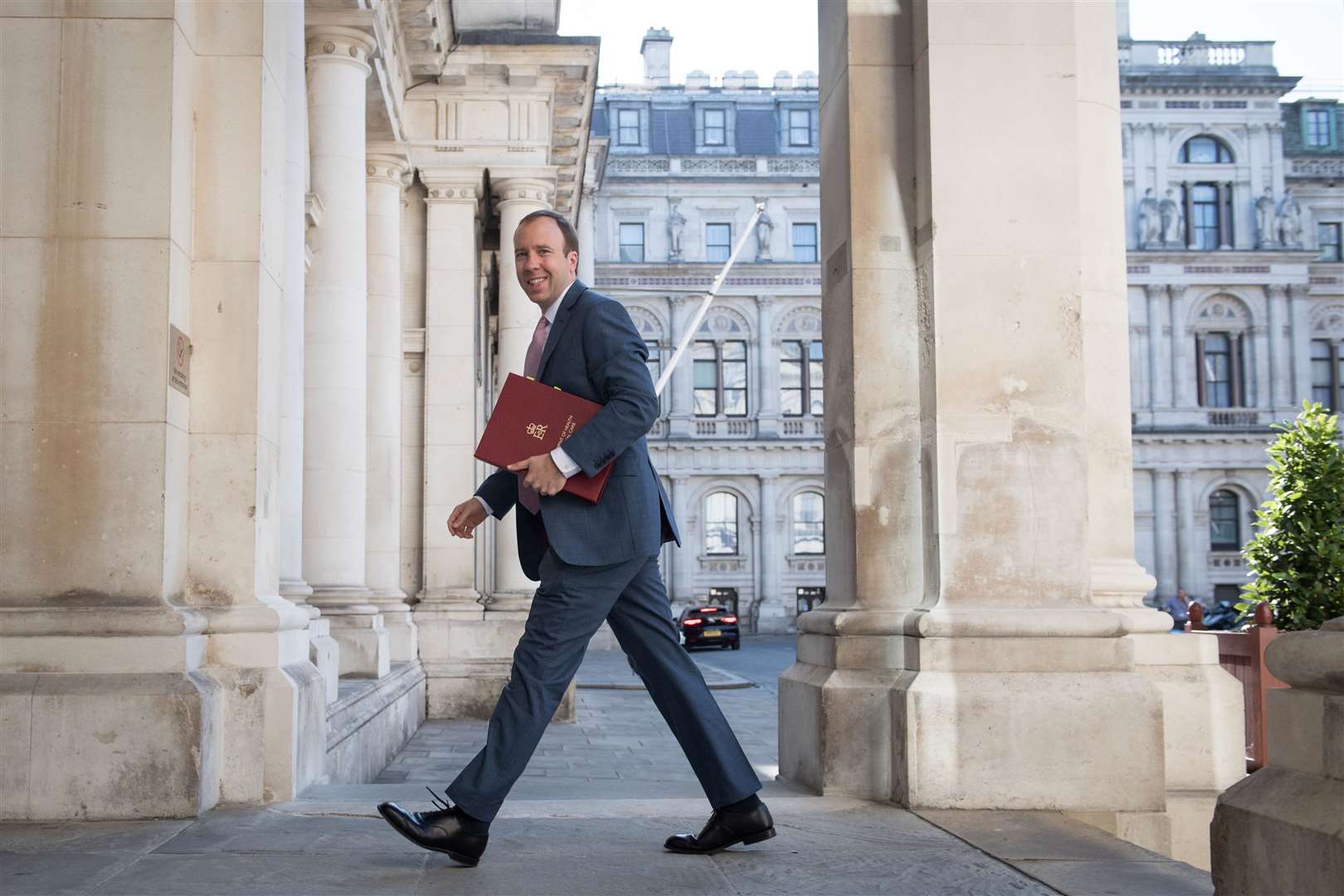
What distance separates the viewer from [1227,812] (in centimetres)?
359

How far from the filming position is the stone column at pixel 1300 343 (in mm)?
59844

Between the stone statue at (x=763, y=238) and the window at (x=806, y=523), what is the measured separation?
978 cm

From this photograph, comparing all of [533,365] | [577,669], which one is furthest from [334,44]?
[577,669]

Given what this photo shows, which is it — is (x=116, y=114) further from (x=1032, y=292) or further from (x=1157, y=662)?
(x=1157, y=662)

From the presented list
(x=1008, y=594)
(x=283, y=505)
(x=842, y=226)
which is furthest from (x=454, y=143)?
(x=1008, y=594)

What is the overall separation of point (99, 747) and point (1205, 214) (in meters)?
61.3

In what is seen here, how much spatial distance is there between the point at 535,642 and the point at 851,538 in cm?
229

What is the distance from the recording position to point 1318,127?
208ft

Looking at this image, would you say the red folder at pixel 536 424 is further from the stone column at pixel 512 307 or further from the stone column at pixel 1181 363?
the stone column at pixel 1181 363

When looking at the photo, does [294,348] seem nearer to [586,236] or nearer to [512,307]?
[512,307]

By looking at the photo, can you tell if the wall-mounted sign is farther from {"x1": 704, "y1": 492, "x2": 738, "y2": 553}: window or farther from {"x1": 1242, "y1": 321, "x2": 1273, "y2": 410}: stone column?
{"x1": 1242, "y1": 321, "x2": 1273, "y2": 410}: stone column

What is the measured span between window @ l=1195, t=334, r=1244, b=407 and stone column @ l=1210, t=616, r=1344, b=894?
6010cm

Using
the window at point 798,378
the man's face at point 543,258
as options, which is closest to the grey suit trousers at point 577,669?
the man's face at point 543,258

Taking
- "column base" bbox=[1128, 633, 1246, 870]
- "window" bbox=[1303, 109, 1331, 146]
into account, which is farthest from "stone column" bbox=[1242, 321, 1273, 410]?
"column base" bbox=[1128, 633, 1246, 870]
